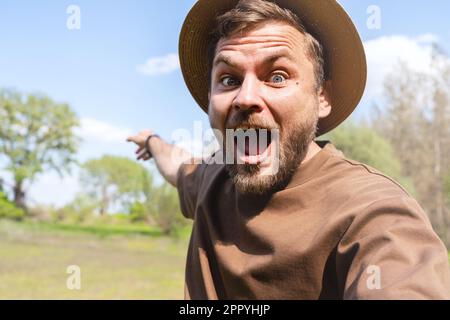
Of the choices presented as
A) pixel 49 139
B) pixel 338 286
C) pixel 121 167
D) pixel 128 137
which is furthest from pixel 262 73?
pixel 121 167

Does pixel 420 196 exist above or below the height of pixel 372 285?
below

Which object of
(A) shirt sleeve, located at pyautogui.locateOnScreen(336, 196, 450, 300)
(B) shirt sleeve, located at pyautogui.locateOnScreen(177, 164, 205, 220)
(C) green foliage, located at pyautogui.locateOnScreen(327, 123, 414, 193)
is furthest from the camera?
(C) green foliage, located at pyautogui.locateOnScreen(327, 123, 414, 193)

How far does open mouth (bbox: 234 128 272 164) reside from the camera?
1792 millimetres

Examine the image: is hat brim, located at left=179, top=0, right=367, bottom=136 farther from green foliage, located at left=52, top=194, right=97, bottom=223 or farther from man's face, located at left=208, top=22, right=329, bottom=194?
green foliage, located at left=52, top=194, right=97, bottom=223

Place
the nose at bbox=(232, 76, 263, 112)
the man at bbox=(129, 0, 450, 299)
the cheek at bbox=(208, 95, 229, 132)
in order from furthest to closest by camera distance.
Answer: the cheek at bbox=(208, 95, 229, 132)
the nose at bbox=(232, 76, 263, 112)
the man at bbox=(129, 0, 450, 299)

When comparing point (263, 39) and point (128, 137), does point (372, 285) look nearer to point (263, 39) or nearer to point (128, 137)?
point (263, 39)

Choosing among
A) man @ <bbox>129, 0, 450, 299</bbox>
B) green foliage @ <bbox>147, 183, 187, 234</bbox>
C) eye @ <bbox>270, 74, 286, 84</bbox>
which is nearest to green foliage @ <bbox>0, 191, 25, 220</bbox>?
green foliage @ <bbox>147, 183, 187, 234</bbox>

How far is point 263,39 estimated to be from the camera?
1820mm

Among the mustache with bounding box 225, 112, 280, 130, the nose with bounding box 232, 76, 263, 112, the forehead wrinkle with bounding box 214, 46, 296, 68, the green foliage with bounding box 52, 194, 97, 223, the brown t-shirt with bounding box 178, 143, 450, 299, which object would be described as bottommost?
the green foliage with bounding box 52, 194, 97, 223

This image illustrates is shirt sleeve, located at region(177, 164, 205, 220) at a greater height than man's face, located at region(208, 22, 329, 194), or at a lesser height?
lesser

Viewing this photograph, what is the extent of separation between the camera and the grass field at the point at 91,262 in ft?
42.9

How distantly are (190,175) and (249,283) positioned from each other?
1106mm

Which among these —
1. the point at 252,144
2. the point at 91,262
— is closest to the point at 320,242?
the point at 252,144

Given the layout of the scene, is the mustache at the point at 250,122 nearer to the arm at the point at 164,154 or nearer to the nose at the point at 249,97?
the nose at the point at 249,97
